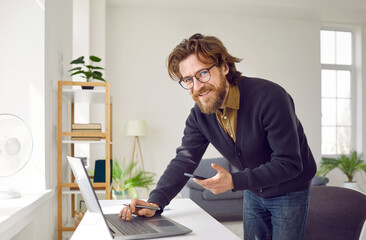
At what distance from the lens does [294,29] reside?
315 inches

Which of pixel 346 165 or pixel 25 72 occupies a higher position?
pixel 25 72

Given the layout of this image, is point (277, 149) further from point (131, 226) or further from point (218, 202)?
point (218, 202)

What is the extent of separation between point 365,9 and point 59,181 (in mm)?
6965

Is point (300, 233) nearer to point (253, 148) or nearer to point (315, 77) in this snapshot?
point (253, 148)

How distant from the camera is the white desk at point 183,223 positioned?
1.29 metres

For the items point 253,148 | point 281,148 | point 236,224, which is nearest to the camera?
point 281,148

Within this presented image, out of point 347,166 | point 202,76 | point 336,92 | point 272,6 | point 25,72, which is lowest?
point 347,166

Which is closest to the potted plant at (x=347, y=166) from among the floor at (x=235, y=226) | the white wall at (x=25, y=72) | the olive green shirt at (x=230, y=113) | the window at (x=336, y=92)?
the window at (x=336, y=92)

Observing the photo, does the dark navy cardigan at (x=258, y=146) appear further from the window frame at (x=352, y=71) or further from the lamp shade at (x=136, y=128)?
the window frame at (x=352, y=71)

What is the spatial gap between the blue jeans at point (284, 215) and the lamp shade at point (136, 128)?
5113mm

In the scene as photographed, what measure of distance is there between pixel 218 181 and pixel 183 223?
28 cm

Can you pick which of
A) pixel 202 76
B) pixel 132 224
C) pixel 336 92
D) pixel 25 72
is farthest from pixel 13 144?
pixel 336 92

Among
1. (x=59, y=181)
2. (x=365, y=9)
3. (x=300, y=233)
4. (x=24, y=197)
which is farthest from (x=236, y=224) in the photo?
(x=365, y=9)

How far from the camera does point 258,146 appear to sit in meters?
1.52
